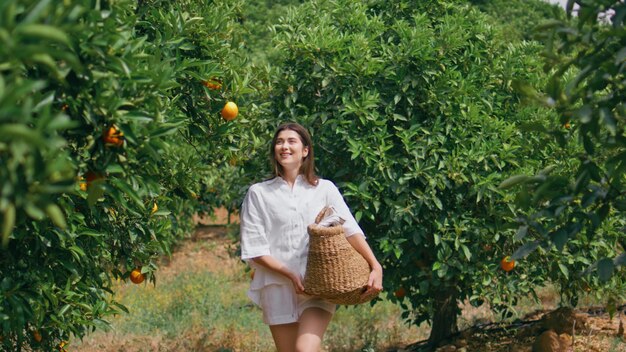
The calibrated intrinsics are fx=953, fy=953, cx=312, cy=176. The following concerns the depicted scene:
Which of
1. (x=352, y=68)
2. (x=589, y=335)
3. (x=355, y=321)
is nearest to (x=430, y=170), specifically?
(x=352, y=68)

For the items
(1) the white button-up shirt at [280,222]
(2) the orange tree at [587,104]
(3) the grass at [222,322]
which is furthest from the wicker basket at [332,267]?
(3) the grass at [222,322]

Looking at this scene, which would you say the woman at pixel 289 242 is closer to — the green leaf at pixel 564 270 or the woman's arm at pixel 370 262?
the woman's arm at pixel 370 262

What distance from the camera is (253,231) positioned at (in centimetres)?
395

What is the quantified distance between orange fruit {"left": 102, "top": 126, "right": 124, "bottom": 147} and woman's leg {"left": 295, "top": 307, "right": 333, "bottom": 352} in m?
1.48

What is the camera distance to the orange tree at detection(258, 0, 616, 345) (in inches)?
217

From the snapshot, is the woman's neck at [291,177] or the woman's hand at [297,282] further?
the woman's neck at [291,177]

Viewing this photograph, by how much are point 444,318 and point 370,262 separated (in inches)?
103

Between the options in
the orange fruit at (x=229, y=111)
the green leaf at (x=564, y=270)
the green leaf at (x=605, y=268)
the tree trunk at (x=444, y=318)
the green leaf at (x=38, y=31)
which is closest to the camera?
the green leaf at (x=38, y=31)

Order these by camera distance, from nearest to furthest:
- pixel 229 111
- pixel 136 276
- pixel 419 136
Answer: pixel 229 111 → pixel 136 276 → pixel 419 136

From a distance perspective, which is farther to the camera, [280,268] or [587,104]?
[280,268]

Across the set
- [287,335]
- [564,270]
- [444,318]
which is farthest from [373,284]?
[444,318]

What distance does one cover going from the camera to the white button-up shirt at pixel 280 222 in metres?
3.94

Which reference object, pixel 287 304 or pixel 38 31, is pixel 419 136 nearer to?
pixel 287 304

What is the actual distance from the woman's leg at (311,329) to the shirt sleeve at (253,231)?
31cm
